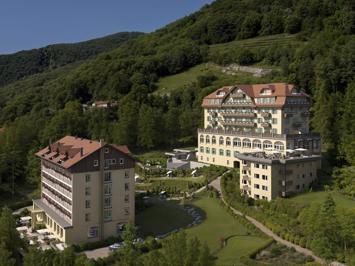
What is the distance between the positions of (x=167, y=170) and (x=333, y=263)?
37.4 meters

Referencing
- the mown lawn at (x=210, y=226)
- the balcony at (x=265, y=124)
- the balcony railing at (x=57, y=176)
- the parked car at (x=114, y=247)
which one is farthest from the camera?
the balcony at (x=265, y=124)

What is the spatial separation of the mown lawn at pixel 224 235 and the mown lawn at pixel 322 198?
305 inches

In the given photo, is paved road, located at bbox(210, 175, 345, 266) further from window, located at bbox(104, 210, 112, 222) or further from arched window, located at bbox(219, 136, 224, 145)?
arched window, located at bbox(219, 136, 224, 145)

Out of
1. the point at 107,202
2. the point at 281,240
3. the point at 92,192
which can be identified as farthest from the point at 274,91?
the point at 92,192

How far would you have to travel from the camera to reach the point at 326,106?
2554 inches

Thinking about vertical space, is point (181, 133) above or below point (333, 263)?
above

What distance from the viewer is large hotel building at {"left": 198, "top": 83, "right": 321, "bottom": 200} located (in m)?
49.6

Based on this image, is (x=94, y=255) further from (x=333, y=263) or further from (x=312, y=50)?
(x=312, y=50)

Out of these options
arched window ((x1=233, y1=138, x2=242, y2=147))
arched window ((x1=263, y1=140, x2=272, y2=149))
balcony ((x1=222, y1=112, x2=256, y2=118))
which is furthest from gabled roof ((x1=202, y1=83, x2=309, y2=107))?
arched window ((x1=233, y1=138, x2=242, y2=147))

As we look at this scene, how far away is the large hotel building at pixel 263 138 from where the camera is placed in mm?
49625

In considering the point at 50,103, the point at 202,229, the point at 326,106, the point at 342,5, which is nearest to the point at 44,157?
the point at 202,229

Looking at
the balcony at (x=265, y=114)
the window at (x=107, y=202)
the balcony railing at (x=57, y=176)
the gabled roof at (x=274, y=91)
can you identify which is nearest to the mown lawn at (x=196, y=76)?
the gabled roof at (x=274, y=91)

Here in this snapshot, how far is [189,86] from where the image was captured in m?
108

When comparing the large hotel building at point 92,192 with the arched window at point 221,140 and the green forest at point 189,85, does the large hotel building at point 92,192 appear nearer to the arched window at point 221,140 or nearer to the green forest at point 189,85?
the green forest at point 189,85
